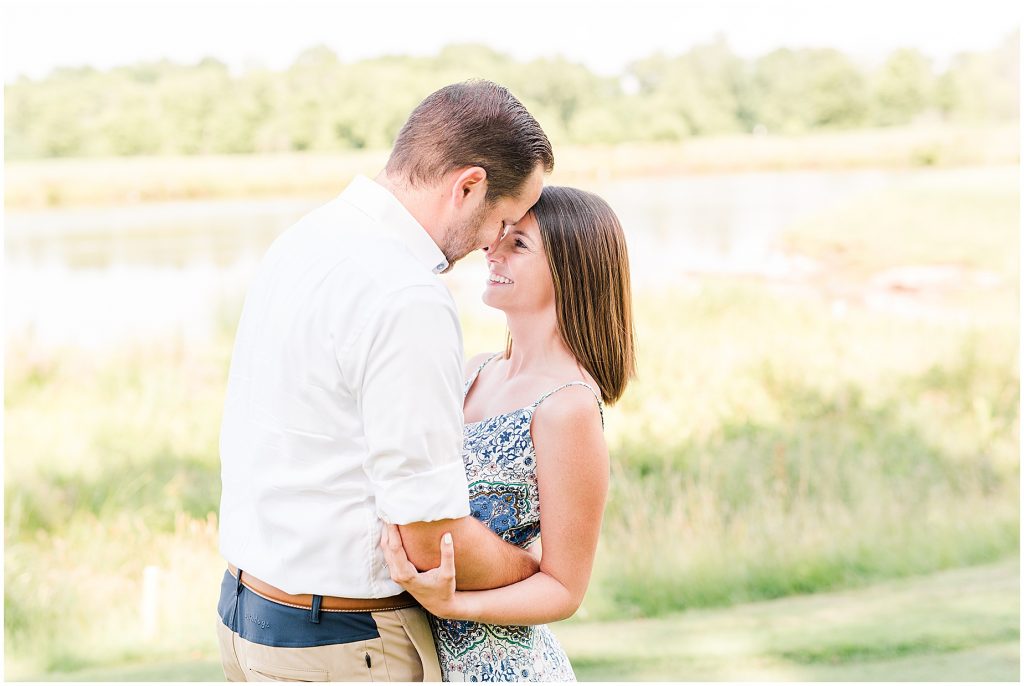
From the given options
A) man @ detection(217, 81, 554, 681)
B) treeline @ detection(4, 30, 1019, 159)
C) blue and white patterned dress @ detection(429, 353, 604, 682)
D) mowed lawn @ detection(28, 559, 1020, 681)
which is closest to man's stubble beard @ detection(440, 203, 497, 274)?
man @ detection(217, 81, 554, 681)

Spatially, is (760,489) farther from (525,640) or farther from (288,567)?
(288,567)

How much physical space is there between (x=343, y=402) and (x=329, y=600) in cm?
37

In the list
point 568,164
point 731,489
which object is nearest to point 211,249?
point 568,164

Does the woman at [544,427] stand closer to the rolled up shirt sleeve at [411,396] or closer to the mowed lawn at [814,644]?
the rolled up shirt sleeve at [411,396]

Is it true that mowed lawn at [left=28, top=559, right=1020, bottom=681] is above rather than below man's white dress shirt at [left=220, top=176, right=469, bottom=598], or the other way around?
below

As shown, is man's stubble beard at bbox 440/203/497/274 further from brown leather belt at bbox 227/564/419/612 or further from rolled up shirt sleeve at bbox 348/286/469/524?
brown leather belt at bbox 227/564/419/612

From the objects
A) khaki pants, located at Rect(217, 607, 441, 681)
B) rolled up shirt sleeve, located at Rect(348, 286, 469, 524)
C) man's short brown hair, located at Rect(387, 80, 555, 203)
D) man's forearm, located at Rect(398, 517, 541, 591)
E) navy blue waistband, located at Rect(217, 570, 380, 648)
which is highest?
man's short brown hair, located at Rect(387, 80, 555, 203)

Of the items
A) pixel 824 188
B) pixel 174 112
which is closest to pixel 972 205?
pixel 824 188

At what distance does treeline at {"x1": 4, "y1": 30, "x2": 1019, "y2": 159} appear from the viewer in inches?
518

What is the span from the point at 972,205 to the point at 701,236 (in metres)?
3.83

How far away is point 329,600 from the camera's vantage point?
5.42 feet

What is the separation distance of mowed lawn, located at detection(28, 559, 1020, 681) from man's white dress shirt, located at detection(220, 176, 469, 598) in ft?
8.70

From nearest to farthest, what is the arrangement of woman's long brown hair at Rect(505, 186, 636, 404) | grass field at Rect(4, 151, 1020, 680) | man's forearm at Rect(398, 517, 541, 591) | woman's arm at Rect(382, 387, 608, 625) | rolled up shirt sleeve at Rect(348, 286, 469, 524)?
rolled up shirt sleeve at Rect(348, 286, 469, 524), man's forearm at Rect(398, 517, 541, 591), woman's arm at Rect(382, 387, 608, 625), woman's long brown hair at Rect(505, 186, 636, 404), grass field at Rect(4, 151, 1020, 680)

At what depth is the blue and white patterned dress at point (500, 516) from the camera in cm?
189
